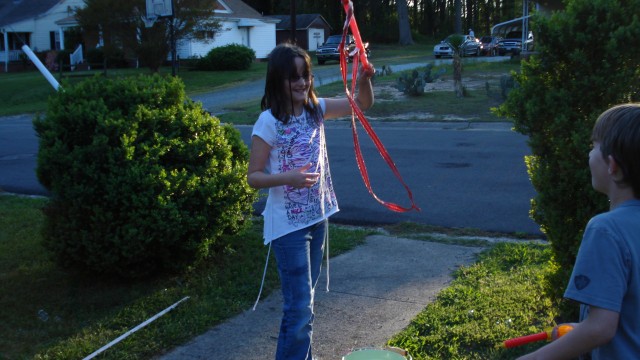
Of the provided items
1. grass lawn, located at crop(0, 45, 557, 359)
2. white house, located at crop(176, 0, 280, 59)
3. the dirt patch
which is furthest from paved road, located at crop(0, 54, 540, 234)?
white house, located at crop(176, 0, 280, 59)

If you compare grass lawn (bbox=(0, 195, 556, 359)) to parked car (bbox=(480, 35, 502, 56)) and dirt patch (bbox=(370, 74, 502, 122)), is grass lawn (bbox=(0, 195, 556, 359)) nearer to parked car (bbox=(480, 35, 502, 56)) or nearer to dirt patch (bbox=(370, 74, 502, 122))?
dirt patch (bbox=(370, 74, 502, 122))

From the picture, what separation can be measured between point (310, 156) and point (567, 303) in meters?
1.70

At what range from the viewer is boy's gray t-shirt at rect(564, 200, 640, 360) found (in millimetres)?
1715

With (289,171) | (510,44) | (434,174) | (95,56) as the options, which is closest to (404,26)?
(510,44)

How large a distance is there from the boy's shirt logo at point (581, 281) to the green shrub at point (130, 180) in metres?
3.44

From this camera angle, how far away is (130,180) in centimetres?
473

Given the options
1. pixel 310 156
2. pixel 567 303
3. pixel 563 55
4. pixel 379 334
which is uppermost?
pixel 563 55

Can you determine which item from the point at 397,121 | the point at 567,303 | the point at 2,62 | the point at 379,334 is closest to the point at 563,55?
the point at 567,303

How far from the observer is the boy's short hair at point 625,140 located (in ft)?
5.66

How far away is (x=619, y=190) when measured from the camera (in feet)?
5.95

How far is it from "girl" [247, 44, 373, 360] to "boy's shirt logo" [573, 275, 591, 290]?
161 cm

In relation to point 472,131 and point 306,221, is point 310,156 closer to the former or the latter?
point 306,221

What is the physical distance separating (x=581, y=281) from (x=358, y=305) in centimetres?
296

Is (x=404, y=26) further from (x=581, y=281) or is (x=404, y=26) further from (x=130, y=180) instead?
(x=581, y=281)
